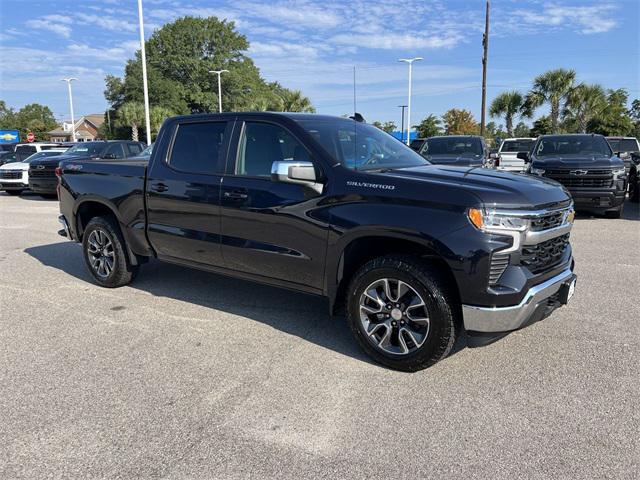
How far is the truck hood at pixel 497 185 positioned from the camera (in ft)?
11.1

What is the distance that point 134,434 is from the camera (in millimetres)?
2998

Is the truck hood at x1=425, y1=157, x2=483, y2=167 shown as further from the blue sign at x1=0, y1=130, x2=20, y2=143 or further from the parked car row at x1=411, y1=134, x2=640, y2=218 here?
the blue sign at x1=0, y1=130, x2=20, y2=143

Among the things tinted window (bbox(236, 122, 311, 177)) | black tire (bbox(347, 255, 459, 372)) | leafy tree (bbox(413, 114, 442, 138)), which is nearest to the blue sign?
leafy tree (bbox(413, 114, 442, 138))

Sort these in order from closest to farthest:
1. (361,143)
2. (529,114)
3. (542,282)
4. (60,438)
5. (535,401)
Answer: (60,438)
(535,401)
(542,282)
(361,143)
(529,114)

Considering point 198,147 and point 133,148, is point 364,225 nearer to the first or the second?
point 198,147

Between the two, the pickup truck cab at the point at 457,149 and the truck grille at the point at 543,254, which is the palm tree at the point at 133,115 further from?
the truck grille at the point at 543,254

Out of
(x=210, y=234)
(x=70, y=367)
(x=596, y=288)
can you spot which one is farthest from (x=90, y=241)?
(x=596, y=288)

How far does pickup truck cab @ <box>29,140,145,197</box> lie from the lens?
610 inches

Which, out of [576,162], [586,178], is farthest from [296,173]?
[576,162]

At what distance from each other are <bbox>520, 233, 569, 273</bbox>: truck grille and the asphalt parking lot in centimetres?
75

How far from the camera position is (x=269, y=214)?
4.26m

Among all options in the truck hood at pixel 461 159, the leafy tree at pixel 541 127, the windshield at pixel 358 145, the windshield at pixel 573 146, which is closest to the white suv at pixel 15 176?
the truck hood at pixel 461 159

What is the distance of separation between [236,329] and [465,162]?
7.83 meters

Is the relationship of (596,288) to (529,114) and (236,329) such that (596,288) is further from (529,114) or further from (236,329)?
(529,114)
